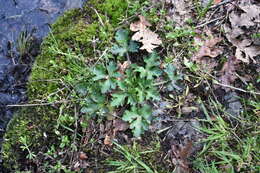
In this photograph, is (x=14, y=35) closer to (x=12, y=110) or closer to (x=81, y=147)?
(x=12, y=110)

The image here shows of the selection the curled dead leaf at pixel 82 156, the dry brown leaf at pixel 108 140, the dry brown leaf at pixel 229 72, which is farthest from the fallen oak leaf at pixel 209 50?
the curled dead leaf at pixel 82 156

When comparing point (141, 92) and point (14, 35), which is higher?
point (14, 35)

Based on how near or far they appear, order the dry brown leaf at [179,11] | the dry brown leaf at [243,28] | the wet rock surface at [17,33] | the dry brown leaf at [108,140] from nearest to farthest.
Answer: the dry brown leaf at [108,140] → the dry brown leaf at [243,28] → the dry brown leaf at [179,11] → the wet rock surface at [17,33]

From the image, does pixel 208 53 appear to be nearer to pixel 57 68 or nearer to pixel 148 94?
pixel 148 94

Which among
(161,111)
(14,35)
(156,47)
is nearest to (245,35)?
(156,47)

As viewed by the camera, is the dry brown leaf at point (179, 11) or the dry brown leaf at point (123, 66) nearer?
the dry brown leaf at point (123, 66)

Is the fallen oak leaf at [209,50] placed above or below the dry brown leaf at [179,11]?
below

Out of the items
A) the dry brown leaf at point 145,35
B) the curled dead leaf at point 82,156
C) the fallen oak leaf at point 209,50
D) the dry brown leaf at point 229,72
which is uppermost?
the dry brown leaf at point 145,35

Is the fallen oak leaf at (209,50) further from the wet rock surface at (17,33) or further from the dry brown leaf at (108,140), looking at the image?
the wet rock surface at (17,33)

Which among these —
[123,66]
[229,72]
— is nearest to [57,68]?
[123,66]
